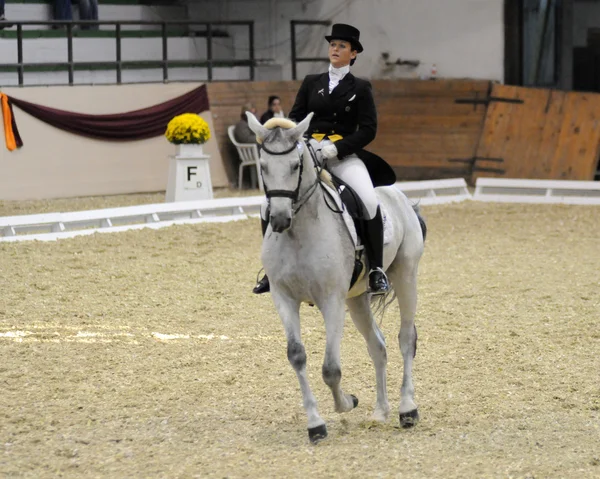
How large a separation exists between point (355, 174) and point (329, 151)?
0.80ft

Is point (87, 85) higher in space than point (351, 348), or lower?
higher

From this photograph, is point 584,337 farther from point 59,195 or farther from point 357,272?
point 59,195

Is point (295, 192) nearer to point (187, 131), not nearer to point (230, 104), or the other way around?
point (187, 131)

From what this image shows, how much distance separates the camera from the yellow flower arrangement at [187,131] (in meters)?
14.0

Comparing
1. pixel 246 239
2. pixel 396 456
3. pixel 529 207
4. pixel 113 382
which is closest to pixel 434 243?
pixel 246 239

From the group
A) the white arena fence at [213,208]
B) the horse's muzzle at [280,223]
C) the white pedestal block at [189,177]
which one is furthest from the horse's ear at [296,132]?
the white pedestal block at [189,177]

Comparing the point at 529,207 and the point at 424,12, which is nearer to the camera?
the point at 529,207

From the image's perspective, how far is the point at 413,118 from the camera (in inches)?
685

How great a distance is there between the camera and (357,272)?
5.16 meters

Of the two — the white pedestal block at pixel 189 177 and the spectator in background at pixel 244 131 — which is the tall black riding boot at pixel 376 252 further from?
the spectator in background at pixel 244 131

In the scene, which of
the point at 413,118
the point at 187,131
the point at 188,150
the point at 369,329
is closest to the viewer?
the point at 369,329

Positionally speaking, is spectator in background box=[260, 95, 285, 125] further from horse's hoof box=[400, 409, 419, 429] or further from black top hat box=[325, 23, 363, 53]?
horse's hoof box=[400, 409, 419, 429]

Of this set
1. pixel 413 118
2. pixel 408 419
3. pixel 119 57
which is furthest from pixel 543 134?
pixel 408 419

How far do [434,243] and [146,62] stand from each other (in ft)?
21.5
